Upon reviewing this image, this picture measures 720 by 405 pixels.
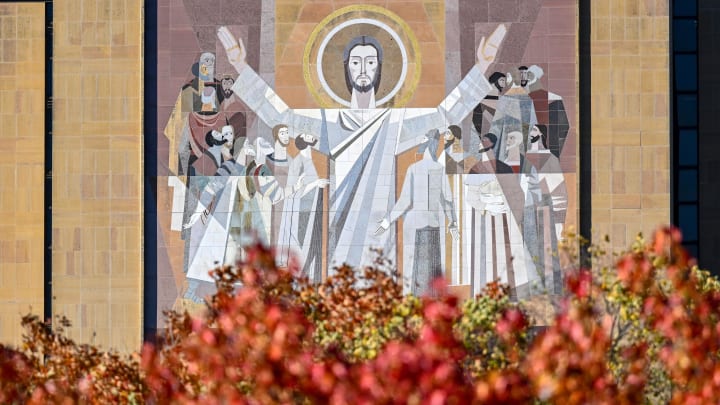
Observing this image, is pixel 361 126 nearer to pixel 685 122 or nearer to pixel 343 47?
pixel 343 47

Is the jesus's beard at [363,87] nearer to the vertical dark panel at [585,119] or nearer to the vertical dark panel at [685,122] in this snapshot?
the vertical dark panel at [585,119]

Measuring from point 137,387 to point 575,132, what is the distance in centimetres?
1606

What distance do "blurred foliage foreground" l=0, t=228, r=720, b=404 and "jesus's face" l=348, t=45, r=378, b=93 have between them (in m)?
9.06

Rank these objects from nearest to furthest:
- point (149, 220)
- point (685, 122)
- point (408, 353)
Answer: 1. point (408, 353)
2. point (149, 220)
3. point (685, 122)

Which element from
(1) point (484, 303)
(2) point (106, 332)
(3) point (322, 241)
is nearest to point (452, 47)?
(3) point (322, 241)

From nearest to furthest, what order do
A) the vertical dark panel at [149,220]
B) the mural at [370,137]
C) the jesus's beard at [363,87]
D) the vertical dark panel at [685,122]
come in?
the mural at [370,137]
the jesus's beard at [363,87]
the vertical dark panel at [149,220]
the vertical dark panel at [685,122]

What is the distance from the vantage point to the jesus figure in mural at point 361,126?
95.1 feet

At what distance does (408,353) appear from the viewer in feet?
41.4

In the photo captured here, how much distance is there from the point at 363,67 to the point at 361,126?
73.1 inches

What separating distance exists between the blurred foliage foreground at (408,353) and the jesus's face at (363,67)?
29.7 ft

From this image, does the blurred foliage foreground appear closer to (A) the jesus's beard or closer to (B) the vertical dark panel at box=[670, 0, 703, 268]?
(A) the jesus's beard

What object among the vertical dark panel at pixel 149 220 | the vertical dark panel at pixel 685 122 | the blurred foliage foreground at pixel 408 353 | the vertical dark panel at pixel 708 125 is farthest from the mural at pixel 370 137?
the blurred foliage foreground at pixel 408 353

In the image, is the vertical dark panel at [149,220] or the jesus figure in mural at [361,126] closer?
the jesus figure in mural at [361,126]

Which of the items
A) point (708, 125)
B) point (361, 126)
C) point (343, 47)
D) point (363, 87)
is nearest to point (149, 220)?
point (361, 126)
